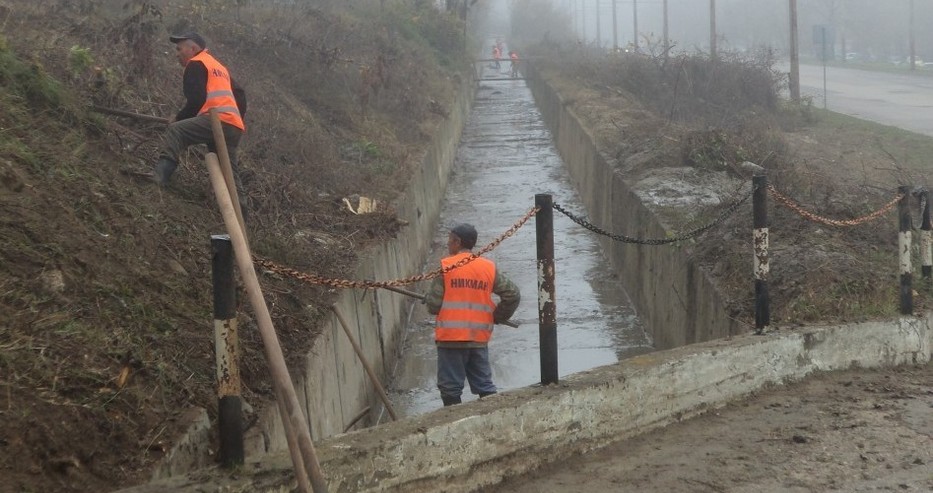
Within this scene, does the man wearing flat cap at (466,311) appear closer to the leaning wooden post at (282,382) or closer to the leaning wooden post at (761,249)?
the leaning wooden post at (761,249)

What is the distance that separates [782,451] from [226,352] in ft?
9.88

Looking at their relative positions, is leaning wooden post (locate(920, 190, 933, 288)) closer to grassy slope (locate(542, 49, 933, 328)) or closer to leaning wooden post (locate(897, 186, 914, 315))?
grassy slope (locate(542, 49, 933, 328))

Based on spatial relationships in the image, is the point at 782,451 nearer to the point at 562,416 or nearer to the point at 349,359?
the point at 562,416

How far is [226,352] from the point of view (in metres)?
4.65

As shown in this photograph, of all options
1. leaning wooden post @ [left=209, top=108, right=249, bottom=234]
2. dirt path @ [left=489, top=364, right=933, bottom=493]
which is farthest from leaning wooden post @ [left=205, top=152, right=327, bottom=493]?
leaning wooden post @ [left=209, top=108, right=249, bottom=234]

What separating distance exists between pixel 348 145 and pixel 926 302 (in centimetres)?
1055

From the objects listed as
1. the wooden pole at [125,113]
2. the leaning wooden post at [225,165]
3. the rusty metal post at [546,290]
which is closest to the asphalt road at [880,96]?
the wooden pole at [125,113]

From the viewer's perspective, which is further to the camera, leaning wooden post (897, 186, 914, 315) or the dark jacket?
the dark jacket

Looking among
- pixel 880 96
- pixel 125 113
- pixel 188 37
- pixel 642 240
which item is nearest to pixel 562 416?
pixel 642 240

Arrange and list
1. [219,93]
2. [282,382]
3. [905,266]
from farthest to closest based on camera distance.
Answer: [219,93] → [905,266] → [282,382]

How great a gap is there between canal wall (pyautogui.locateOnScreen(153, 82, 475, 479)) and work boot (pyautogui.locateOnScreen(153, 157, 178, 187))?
1674mm

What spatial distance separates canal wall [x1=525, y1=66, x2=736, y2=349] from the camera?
32.2 feet

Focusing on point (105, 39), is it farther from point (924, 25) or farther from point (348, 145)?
point (924, 25)

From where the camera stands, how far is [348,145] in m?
17.3
